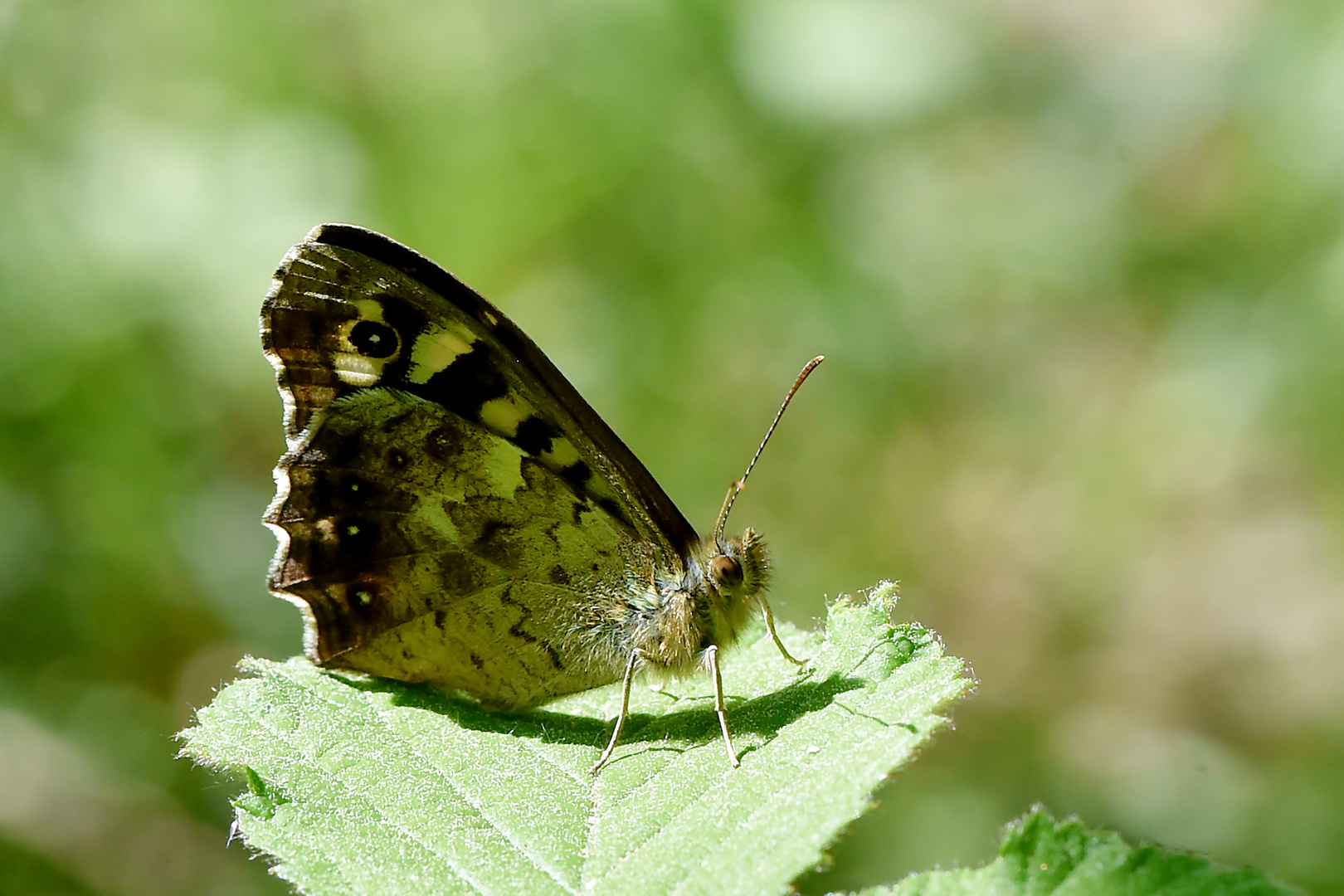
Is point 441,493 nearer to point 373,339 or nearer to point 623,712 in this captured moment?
point 373,339

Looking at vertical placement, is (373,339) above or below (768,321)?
below

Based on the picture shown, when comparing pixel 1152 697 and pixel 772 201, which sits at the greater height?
pixel 772 201

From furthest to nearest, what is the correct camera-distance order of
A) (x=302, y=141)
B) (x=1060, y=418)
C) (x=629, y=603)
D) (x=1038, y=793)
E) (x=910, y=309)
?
(x=1060, y=418) → (x=910, y=309) → (x=302, y=141) → (x=1038, y=793) → (x=629, y=603)

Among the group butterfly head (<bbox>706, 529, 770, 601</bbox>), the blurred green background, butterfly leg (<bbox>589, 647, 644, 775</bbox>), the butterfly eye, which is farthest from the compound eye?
the blurred green background

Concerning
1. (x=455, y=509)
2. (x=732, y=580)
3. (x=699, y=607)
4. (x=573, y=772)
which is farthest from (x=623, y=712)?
(x=455, y=509)

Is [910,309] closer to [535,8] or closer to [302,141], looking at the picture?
[535,8]

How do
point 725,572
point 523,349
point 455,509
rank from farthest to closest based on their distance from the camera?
1. point 455,509
2. point 523,349
3. point 725,572

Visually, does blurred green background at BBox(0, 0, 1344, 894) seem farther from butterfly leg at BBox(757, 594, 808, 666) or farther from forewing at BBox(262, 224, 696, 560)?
forewing at BBox(262, 224, 696, 560)

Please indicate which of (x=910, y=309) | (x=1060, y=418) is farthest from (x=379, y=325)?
(x=1060, y=418)
